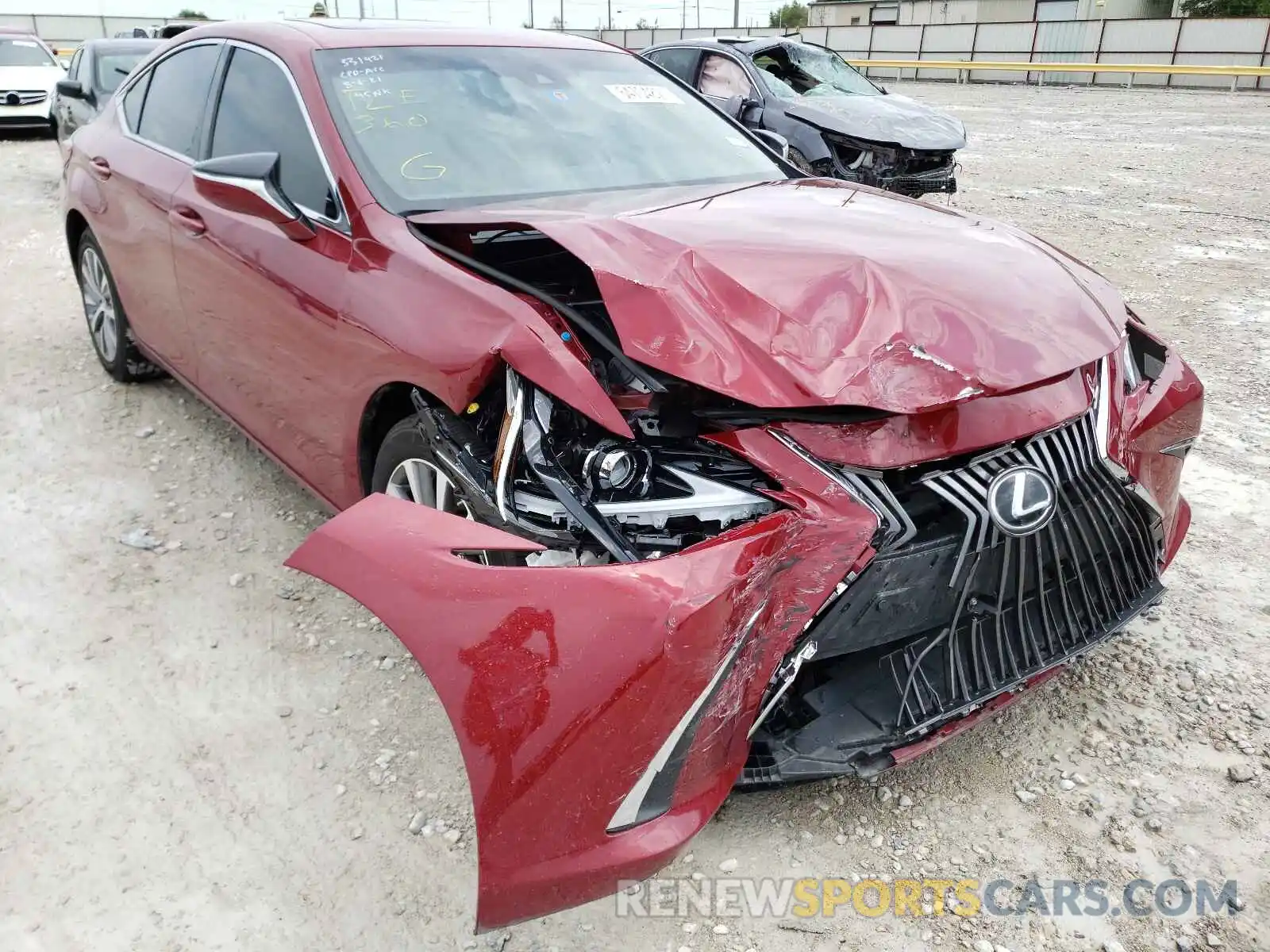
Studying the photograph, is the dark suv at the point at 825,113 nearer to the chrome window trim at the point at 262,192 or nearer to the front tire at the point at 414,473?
the chrome window trim at the point at 262,192

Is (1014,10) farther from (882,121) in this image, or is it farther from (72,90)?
(72,90)

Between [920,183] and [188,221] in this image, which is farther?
[920,183]

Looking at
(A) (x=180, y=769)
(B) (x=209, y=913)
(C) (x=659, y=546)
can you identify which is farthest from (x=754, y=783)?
(A) (x=180, y=769)

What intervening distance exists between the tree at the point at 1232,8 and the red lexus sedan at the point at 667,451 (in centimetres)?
3636

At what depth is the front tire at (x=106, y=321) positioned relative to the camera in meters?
4.27

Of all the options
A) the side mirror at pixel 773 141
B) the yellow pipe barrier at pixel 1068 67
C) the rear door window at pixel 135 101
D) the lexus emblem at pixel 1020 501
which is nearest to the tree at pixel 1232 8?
the yellow pipe barrier at pixel 1068 67

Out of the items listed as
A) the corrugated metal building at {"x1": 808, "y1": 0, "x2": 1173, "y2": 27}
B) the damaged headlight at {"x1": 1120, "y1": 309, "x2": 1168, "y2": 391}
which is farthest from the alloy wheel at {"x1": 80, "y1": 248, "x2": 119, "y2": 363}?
the corrugated metal building at {"x1": 808, "y1": 0, "x2": 1173, "y2": 27}

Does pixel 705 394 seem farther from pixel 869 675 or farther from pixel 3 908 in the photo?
pixel 3 908

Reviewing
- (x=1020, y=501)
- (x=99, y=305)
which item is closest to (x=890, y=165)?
(x=99, y=305)

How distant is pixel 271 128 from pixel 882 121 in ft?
22.4

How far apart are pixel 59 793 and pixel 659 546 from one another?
1.56 m

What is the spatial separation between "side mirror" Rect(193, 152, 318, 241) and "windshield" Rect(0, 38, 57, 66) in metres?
13.8

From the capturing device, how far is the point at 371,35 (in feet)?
9.96

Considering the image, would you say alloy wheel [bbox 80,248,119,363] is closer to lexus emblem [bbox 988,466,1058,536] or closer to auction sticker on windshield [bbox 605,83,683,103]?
auction sticker on windshield [bbox 605,83,683,103]
